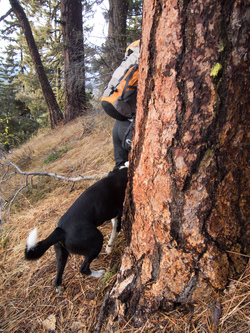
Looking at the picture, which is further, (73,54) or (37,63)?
(37,63)

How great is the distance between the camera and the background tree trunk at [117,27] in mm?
5332

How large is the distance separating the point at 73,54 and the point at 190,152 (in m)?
7.69

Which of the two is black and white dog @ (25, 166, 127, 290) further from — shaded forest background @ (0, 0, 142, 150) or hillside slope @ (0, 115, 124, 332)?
shaded forest background @ (0, 0, 142, 150)

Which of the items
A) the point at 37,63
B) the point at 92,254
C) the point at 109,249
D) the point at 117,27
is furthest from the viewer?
the point at 37,63

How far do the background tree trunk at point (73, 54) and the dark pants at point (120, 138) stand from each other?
4.16 m

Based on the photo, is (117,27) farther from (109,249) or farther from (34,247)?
(34,247)

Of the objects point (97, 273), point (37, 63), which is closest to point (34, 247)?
point (97, 273)

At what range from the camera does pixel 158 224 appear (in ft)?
3.87

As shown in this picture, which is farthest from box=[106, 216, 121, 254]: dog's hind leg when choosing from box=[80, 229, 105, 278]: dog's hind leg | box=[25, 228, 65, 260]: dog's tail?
box=[25, 228, 65, 260]: dog's tail

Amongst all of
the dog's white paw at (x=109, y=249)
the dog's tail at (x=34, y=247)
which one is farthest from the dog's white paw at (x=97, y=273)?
the dog's tail at (x=34, y=247)

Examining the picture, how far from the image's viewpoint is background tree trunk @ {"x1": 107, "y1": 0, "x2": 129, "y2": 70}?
17.5ft

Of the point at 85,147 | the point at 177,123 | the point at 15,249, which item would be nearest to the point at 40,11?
the point at 85,147

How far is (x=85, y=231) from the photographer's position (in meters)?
2.06

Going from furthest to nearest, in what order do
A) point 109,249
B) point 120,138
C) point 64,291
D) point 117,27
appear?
1. point 117,27
2. point 120,138
3. point 109,249
4. point 64,291
